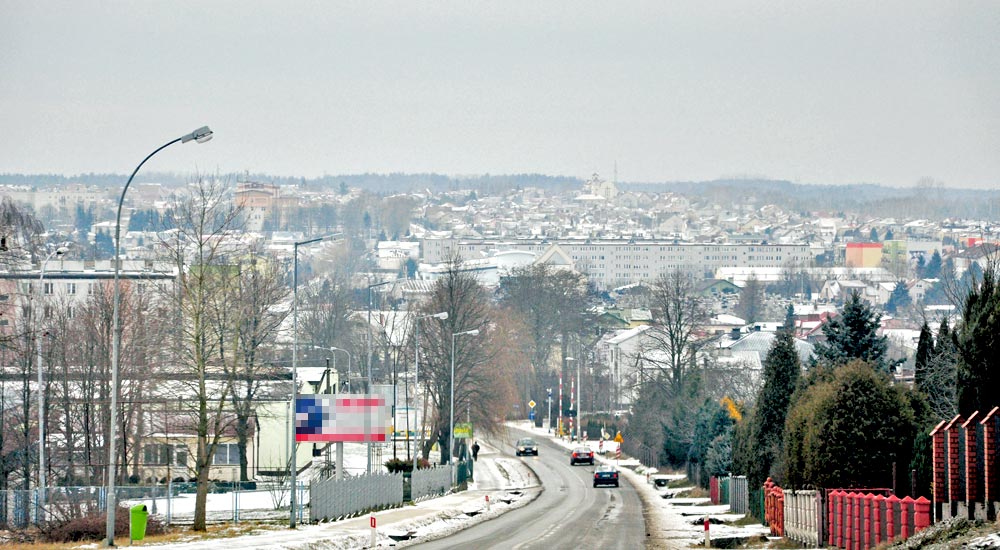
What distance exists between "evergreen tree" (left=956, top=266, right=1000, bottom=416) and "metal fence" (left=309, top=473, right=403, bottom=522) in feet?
71.6

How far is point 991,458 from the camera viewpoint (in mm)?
24953

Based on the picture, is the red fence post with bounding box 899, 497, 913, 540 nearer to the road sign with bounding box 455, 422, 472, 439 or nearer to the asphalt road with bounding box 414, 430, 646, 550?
the asphalt road with bounding box 414, 430, 646, 550

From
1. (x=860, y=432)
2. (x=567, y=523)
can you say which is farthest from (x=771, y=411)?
(x=860, y=432)

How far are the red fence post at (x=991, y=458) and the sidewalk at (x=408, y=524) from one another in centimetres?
1728

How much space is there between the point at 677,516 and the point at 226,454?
27568mm

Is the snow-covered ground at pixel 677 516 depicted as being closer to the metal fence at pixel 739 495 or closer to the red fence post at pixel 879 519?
the metal fence at pixel 739 495

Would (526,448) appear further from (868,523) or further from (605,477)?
(868,523)

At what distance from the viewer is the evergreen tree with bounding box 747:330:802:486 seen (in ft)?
169

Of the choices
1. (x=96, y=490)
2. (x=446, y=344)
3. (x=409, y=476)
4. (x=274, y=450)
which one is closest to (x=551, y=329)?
(x=446, y=344)

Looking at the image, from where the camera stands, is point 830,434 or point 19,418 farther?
point 19,418

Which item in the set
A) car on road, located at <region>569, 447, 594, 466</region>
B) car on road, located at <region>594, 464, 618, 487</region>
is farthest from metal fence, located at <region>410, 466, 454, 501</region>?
car on road, located at <region>569, 447, 594, 466</region>

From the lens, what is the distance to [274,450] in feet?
250

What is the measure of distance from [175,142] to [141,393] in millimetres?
28181

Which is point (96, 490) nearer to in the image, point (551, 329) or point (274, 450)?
point (274, 450)
